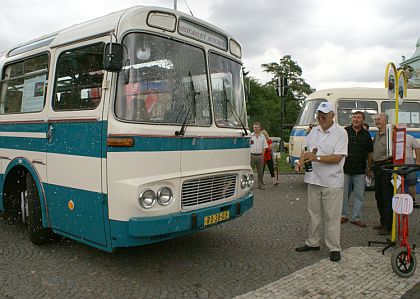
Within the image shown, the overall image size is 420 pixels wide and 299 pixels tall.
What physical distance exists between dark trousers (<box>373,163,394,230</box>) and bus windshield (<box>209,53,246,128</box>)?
92.4 inches

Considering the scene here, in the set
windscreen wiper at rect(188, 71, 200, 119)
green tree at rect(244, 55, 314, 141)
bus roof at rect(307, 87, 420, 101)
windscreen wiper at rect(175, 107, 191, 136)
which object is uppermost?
green tree at rect(244, 55, 314, 141)

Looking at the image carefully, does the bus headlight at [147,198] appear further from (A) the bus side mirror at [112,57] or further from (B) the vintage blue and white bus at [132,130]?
(A) the bus side mirror at [112,57]

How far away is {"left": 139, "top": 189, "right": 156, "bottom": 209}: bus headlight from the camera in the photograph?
4072 mm

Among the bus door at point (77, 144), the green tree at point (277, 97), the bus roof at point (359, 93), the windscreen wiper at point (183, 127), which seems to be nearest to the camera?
the bus door at point (77, 144)

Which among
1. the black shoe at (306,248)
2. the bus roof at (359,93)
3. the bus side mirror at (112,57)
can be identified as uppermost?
the bus roof at (359,93)

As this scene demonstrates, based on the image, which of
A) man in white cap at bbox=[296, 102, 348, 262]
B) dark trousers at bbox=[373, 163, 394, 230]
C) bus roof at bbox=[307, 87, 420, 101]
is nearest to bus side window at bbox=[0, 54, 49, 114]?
man in white cap at bbox=[296, 102, 348, 262]

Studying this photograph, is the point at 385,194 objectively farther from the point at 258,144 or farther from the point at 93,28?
the point at 258,144

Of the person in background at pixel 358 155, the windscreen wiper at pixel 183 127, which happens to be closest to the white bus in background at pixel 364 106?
the person in background at pixel 358 155

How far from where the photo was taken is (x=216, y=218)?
4.80 meters

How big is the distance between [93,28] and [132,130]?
1.32m

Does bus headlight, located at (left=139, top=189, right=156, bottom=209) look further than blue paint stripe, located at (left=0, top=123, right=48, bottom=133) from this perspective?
No

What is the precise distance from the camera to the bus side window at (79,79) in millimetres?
4336

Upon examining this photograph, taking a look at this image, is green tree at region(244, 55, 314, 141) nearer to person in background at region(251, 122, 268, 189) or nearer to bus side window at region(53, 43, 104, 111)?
person in background at region(251, 122, 268, 189)

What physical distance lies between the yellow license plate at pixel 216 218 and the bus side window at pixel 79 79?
1.77 m
